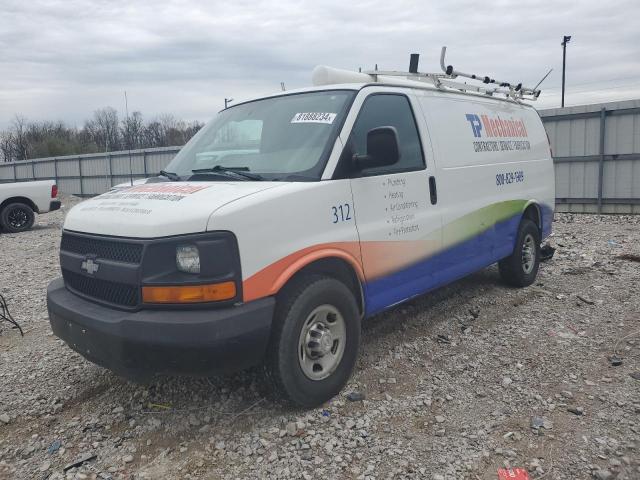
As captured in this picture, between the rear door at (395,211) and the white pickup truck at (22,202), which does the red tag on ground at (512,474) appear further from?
the white pickup truck at (22,202)

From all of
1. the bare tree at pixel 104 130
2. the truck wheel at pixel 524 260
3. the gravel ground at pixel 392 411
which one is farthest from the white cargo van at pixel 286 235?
the bare tree at pixel 104 130

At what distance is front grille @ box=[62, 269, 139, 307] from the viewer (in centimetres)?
314

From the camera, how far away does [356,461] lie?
3076 millimetres

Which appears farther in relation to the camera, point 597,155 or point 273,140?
point 597,155

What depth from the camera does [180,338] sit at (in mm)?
2936

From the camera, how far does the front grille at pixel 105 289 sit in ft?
10.3

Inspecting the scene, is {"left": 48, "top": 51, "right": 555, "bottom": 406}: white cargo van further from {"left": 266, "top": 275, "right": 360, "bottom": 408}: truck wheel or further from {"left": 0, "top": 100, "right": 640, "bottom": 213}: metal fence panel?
{"left": 0, "top": 100, "right": 640, "bottom": 213}: metal fence panel

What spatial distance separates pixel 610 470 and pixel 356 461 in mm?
1353

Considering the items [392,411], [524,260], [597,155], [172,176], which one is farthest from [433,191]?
[597,155]

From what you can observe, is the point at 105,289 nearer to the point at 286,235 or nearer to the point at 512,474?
the point at 286,235

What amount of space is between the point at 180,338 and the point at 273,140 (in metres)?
1.67

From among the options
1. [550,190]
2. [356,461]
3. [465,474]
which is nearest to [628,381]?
[465,474]

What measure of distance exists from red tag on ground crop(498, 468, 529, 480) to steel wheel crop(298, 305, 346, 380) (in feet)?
3.98

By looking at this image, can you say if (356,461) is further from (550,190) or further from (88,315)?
(550,190)
